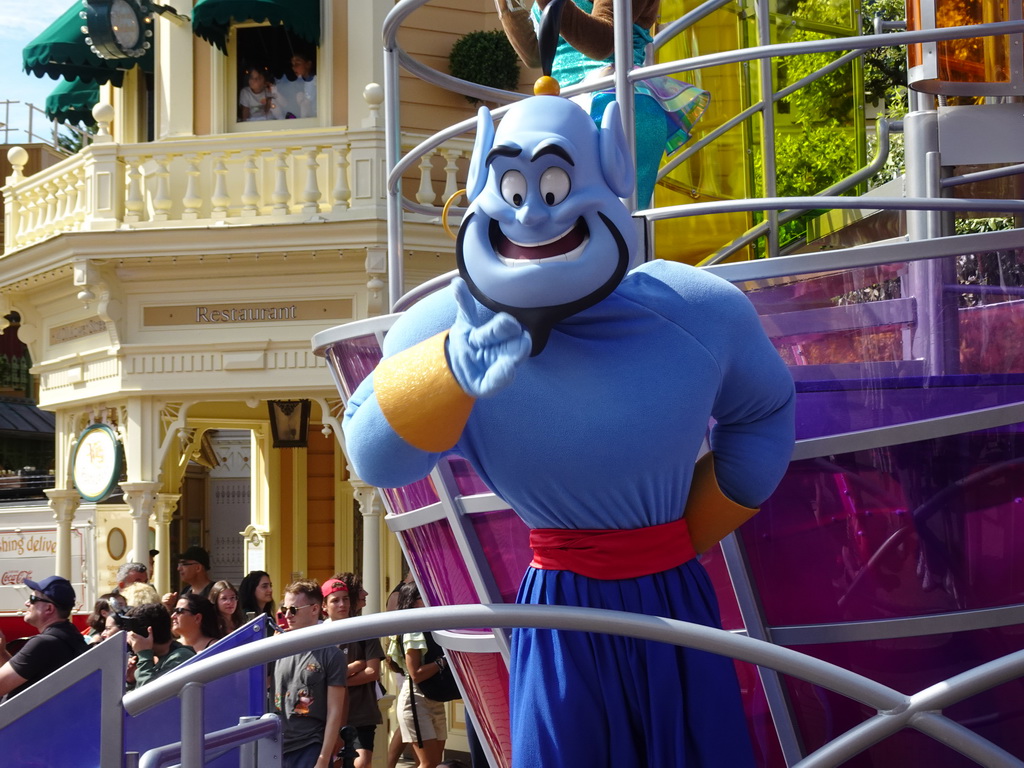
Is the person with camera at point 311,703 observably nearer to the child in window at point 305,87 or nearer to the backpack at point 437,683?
the backpack at point 437,683

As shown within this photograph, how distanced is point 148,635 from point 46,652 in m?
0.36

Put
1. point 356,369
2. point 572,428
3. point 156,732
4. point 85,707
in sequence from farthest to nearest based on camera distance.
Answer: point 356,369 → point 156,732 → point 572,428 → point 85,707

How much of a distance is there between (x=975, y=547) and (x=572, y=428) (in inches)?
40.8

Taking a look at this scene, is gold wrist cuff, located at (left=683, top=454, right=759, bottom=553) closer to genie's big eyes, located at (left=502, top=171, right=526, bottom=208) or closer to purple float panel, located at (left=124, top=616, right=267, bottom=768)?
genie's big eyes, located at (left=502, top=171, right=526, bottom=208)

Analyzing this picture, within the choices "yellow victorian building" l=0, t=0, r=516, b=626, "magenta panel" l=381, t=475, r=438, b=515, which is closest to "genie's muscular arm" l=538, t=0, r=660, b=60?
"magenta panel" l=381, t=475, r=438, b=515

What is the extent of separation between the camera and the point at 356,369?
3.45 meters

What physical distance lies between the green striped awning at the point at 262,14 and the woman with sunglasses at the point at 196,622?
600 centimetres

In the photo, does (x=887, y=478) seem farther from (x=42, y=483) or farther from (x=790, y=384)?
(x=42, y=483)

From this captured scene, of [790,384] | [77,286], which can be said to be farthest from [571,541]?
[77,286]

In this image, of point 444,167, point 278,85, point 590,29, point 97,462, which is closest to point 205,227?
point 278,85

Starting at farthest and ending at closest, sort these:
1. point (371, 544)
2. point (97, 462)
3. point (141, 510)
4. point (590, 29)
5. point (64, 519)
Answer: point (64, 519)
point (97, 462)
point (141, 510)
point (371, 544)
point (590, 29)

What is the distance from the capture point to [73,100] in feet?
38.8

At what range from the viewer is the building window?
36.1 ft

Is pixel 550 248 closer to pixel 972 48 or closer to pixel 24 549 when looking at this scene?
pixel 972 48
